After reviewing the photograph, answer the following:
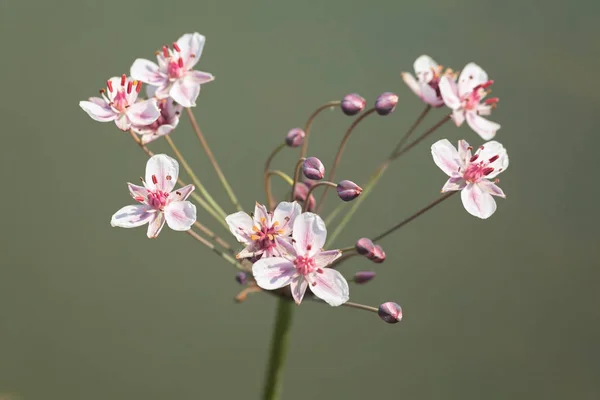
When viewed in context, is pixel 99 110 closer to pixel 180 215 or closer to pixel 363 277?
pixel 180 215

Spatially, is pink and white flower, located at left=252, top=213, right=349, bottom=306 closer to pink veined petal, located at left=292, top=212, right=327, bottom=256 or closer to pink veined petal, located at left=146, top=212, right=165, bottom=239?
pink veined petal, located at left=292, top=212, right=327, bottom=256

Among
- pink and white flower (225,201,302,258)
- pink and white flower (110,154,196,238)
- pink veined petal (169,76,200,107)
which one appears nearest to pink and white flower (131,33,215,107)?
pink veined petal (169,76,200,107)

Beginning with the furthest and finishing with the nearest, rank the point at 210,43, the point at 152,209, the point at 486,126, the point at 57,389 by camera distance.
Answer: the point at 210,43 < the point at 57,389 < the point at 486,126 < the point at 152,209

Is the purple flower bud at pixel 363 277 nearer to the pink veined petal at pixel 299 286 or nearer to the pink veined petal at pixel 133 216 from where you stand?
the pink veined petal at pixel 299 286

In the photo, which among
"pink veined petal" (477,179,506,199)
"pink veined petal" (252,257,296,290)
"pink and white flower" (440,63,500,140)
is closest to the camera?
"pink veined petal" (252,257,296,290)

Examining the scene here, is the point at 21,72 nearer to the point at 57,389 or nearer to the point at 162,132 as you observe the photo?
the point at 57,389

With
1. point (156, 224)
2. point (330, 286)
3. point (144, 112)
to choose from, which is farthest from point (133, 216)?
point (330, 286)

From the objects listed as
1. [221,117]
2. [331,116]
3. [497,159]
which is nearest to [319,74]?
[331,116]
